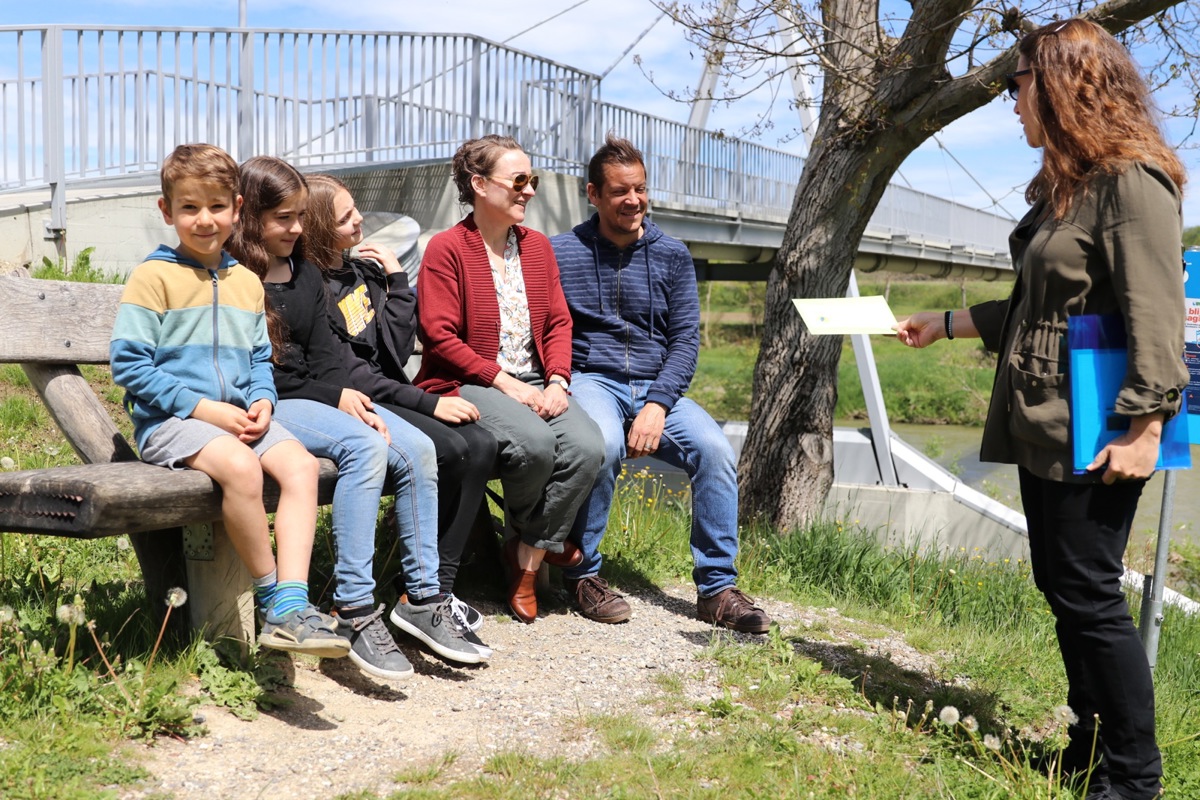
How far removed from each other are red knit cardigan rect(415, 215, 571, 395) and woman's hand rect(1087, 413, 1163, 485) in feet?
6.26

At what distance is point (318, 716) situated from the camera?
285 cm

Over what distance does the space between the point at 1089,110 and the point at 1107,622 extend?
3.78ft

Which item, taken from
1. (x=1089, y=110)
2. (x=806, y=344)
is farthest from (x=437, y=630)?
(x=806, y=344)

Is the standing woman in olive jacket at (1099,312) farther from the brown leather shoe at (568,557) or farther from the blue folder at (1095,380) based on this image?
the brown leather shoe at (568,557)

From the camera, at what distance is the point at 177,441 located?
279 cm

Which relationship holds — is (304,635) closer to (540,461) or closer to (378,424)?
(378,424)

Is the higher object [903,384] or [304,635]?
[304,635]

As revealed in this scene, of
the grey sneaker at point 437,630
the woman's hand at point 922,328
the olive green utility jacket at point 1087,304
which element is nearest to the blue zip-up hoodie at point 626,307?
the woman's hand at point 922,328

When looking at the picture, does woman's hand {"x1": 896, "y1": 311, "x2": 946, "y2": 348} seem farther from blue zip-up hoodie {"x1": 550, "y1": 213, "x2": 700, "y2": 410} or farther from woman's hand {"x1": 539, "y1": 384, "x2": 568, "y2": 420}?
woman's hand {"x1": 539, "y1": 384, "x2": 568, "y2": 420}

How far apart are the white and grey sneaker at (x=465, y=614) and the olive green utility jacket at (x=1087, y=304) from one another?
1521 millimetres

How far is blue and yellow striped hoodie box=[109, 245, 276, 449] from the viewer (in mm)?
2836

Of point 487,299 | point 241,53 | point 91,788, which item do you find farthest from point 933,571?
point 241,53

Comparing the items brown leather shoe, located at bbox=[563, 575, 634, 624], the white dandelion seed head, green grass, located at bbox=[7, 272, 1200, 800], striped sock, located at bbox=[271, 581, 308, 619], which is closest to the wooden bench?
green grass, located at bbox=[7, 272, 1200, 800]

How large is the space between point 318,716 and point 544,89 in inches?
373
